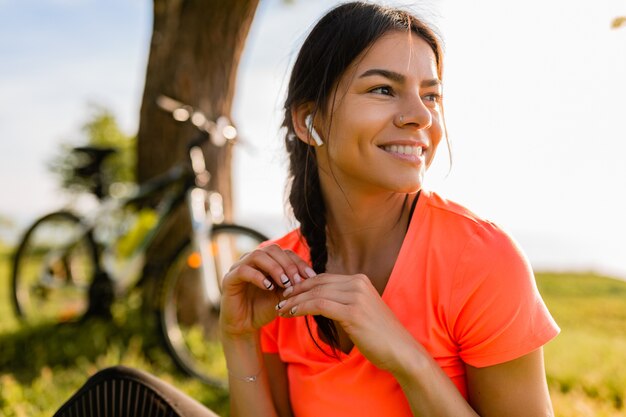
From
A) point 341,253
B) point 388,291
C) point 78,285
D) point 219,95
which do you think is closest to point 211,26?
point 219,95

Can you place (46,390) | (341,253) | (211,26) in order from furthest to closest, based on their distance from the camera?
1. (211,26)
2. (46,390)
3. (341,253)

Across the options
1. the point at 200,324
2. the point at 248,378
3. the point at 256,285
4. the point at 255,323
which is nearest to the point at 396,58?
the point at 256,285

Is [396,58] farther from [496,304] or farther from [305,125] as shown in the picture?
[496,304]

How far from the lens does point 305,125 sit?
2000mm

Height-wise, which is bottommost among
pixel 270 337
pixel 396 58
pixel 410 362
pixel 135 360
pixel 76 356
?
pixel 76 356

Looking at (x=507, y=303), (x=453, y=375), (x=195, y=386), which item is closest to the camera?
(x=507, y=303)

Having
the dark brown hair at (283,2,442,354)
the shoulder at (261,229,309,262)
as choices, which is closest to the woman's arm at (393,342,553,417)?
the dark brown hair at (283,2,442,354)

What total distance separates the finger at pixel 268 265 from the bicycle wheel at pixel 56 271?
3406mm

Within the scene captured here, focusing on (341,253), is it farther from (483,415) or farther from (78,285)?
(78,285)

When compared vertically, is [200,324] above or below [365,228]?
below

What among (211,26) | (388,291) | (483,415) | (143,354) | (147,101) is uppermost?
(211,26)

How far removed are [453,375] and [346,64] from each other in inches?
34.2

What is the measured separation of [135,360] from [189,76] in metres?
2.13

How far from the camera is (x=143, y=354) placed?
4.42 m
